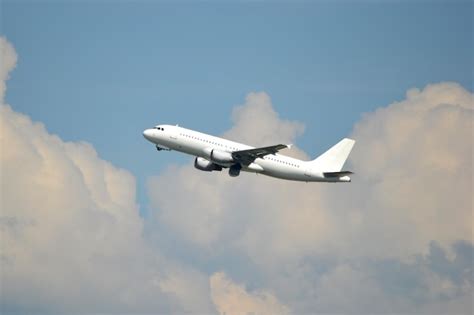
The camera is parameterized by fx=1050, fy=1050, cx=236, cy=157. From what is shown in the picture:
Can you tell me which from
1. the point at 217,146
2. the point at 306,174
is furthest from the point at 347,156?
the point at 217,146

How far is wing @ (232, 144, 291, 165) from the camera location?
120188 mm

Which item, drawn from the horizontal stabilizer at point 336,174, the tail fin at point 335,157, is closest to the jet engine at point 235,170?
the tail fin at point 335,157

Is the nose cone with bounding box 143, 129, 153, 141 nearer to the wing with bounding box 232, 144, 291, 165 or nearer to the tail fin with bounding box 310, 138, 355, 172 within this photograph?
the wing with bounding box 232, 144, 291, 165

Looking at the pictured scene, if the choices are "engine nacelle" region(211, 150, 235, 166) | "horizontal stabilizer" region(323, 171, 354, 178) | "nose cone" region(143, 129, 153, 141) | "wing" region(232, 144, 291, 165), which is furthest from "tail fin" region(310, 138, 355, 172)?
"nose cone" region(143, 129, 153, 141)

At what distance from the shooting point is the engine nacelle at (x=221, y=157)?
122062 millimetres

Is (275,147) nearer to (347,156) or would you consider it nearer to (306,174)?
(306,174)

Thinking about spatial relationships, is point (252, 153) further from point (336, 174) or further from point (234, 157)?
point (336, 174)

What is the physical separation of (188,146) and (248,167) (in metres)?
7.70

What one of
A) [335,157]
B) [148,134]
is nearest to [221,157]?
[148,134]

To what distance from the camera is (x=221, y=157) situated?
400 feet

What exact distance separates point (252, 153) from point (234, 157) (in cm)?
236

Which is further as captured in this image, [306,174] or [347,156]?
[347,156]

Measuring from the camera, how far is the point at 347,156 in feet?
445

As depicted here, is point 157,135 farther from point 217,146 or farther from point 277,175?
point 277,175
